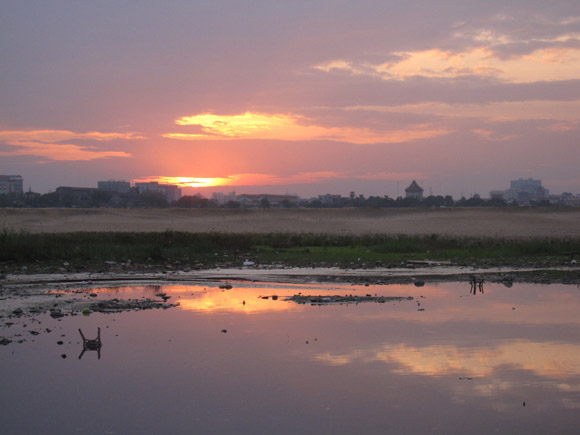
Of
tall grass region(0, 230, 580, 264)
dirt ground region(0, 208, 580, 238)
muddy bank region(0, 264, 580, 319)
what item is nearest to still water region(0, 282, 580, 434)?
muddy bank region(0, 264, 580, 319)

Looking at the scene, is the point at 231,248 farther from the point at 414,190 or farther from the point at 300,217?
the point at 414,190

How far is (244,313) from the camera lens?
14586 millimetres

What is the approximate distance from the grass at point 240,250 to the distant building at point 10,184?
15718 centimetres

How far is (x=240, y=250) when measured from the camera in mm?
29359

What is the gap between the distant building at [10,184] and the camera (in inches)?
6969

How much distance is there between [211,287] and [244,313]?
14.9 ft

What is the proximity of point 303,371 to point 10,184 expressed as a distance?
612ft

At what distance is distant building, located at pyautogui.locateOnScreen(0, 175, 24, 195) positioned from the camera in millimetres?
177000

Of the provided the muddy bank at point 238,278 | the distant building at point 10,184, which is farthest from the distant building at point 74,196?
the muddy bank at point 238,278

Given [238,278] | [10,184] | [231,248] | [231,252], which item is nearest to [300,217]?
[231,248]

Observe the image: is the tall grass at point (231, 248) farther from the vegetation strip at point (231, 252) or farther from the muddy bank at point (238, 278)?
the muddy bank at point (238, 278)

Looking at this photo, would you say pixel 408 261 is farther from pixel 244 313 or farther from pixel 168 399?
pixel 168 399

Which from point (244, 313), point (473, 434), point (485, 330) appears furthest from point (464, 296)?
point (473, 434)

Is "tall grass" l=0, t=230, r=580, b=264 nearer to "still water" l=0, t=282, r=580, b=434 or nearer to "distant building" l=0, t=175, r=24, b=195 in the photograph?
"still water" l=0, t=282, r=580, b=434
